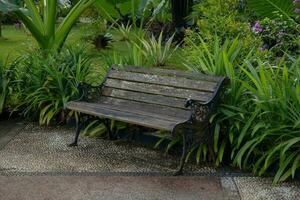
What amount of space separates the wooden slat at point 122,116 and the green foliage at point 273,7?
3884 millimetres

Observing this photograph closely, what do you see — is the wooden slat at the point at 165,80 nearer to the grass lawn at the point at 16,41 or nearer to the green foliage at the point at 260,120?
the green foliage at the point at 260,120

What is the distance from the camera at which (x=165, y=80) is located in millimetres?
5371

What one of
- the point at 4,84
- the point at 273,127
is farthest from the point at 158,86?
the point at 4,84

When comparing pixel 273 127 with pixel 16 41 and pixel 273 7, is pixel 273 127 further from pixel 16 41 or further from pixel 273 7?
pixel 16 41

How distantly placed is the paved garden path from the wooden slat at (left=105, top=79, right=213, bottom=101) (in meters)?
0.62

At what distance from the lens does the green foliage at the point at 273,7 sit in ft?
26.6

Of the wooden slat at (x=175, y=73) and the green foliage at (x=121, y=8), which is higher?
the green foliage at (x=121, y=8)

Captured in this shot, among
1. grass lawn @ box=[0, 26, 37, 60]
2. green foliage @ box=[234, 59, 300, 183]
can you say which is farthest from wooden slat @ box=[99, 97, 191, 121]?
grass lawn @ box=[0, 26, 37, 60]

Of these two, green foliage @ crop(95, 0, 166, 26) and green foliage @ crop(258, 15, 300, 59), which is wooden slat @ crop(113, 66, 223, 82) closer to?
green foliage @ crop(258, 15, 300, 59)

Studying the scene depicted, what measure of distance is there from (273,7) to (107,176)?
4.88 meters

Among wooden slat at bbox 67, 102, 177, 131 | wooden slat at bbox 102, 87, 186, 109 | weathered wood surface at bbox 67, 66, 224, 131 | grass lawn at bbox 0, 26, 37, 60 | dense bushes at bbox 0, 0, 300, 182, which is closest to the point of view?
dense bushes at bbox 0, 0, 300, 182

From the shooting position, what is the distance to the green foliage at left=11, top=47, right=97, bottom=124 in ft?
20.5

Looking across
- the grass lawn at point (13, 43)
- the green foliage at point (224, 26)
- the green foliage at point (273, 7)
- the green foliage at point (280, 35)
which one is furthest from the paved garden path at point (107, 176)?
the grass lawn at point (13, 43)

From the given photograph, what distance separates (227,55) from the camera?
5387 mm
